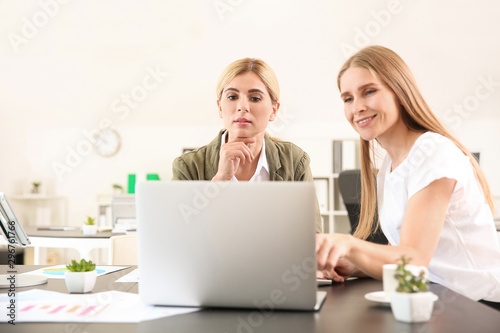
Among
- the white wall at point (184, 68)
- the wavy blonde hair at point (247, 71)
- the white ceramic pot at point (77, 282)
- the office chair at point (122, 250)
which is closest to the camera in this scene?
the white ceramic pot at point (77, 282)

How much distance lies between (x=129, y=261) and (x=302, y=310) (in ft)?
4.93

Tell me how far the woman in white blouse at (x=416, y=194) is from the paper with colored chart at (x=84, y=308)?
44cm

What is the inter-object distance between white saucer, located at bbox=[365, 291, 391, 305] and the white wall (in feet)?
13.3

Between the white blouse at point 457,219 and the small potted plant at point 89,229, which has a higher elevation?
the white blouse at point 457,219

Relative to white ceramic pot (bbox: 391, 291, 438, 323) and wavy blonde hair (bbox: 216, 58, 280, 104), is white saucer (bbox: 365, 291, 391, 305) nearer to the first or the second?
white ceramic pot (bbox: 391, 291, 438, 323)

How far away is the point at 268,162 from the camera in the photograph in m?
2.32

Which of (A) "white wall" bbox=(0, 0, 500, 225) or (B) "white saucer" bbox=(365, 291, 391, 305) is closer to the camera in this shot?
(B) "white saucer" bbox=(365, 291, 391, 305)

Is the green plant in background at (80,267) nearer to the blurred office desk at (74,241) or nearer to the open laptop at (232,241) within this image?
the open laptop at (232,241)

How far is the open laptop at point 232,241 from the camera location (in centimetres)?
103

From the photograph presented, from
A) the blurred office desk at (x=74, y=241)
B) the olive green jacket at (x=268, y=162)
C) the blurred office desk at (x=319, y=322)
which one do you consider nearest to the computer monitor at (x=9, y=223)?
the blurred office desk at (x=319, y=322)

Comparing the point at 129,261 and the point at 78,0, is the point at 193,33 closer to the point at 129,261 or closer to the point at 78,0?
the point at 78,0

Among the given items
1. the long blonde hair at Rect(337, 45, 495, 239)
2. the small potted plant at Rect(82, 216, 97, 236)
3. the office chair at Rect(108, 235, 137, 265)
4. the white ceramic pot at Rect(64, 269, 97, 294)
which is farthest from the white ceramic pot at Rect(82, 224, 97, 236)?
the long blonde hair at Rect(337, 45, 495, 239)

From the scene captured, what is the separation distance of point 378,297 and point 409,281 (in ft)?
0.59

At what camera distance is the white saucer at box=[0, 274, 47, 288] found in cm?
141
